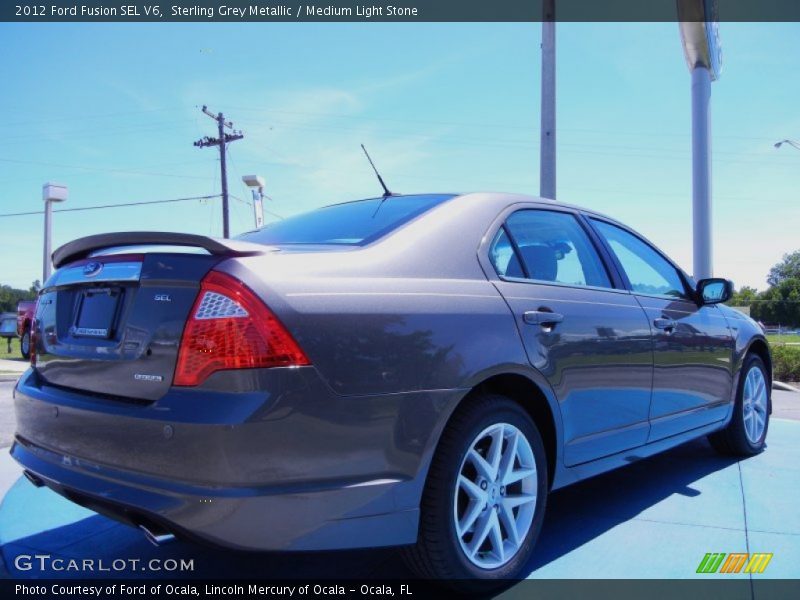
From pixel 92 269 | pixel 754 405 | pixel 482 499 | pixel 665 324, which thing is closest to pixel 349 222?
pixel 92 269

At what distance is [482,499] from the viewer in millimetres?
2391

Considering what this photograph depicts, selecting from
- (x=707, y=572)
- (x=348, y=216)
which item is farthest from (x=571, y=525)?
(x=348, y=216)

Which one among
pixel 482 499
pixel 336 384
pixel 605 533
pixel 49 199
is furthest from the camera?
pixel 49 199

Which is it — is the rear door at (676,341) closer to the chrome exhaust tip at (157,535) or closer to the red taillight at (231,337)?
the red taillight at (231,337)

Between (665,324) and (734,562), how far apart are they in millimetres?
1290

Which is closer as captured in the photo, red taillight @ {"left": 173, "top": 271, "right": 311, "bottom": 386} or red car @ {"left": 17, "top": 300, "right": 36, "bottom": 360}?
red taillight @ {"left": 173, "top": 271, "right": 311, "bottom": 386}

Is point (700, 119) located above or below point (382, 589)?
above

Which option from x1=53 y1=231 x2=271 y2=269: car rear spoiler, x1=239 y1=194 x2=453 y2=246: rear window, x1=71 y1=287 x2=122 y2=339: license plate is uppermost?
x1=239 y1=194 x2=453 y2=246: rear window

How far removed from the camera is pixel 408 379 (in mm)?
2090

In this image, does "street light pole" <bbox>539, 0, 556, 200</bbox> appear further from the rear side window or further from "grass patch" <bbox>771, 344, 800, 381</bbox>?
the rear side window

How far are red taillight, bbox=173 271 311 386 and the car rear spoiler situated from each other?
0.14 m

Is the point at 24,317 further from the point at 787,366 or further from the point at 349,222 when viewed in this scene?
the point at 787,366

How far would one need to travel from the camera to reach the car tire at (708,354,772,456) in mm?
4520

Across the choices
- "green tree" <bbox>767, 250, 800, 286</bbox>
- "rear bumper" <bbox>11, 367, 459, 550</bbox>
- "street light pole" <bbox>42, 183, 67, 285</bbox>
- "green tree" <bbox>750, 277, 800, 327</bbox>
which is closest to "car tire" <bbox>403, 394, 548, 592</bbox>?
"rear bumper" <bbox>11, 367, 459, 550</bbox>
